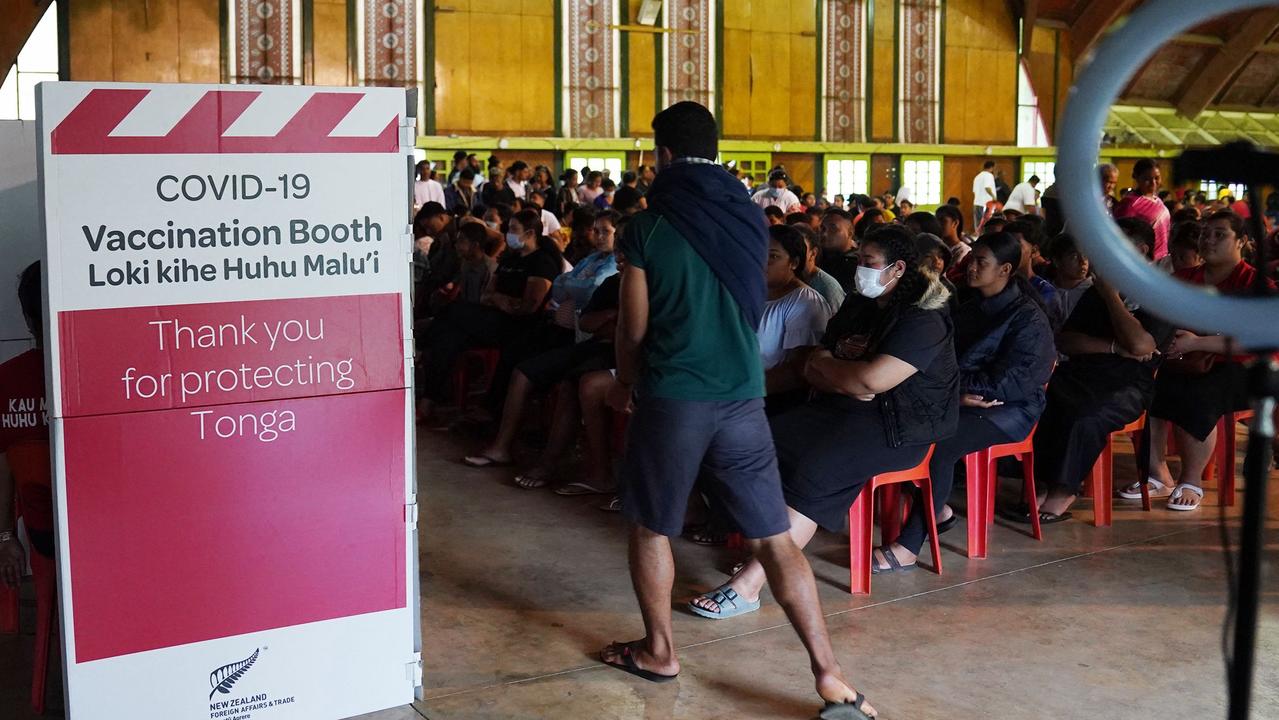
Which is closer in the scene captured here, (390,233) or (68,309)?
(68,309)

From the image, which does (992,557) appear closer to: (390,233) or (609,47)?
(390,233)

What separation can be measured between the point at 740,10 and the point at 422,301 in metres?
11.6

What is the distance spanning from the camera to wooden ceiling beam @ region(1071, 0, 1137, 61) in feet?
62.3

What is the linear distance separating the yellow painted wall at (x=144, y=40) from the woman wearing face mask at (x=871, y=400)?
12.5m

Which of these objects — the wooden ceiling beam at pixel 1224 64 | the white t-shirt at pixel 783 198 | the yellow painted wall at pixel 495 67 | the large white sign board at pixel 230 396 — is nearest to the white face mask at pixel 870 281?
the large white sign board at pixel 230 396

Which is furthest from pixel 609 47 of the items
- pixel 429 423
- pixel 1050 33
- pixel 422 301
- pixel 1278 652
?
pixel 1278 652

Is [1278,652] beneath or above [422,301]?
beneath

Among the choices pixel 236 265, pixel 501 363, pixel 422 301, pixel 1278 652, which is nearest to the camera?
pixel 236 265

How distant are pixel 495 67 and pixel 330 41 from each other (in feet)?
7.15

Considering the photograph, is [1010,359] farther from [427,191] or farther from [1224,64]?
[1224,64]

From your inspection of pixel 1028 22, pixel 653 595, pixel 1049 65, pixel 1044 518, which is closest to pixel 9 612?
pixel 653 595

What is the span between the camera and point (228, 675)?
2609mm

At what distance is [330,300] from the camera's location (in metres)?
2.62

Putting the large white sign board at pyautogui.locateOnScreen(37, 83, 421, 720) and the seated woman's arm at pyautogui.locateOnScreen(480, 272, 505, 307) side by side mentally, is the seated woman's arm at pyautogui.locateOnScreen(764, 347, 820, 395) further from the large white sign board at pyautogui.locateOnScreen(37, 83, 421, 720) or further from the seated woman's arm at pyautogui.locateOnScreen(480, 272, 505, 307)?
the seated woman's arm at pyautogui.locateOnScreen(480, 272, 505, 307)
